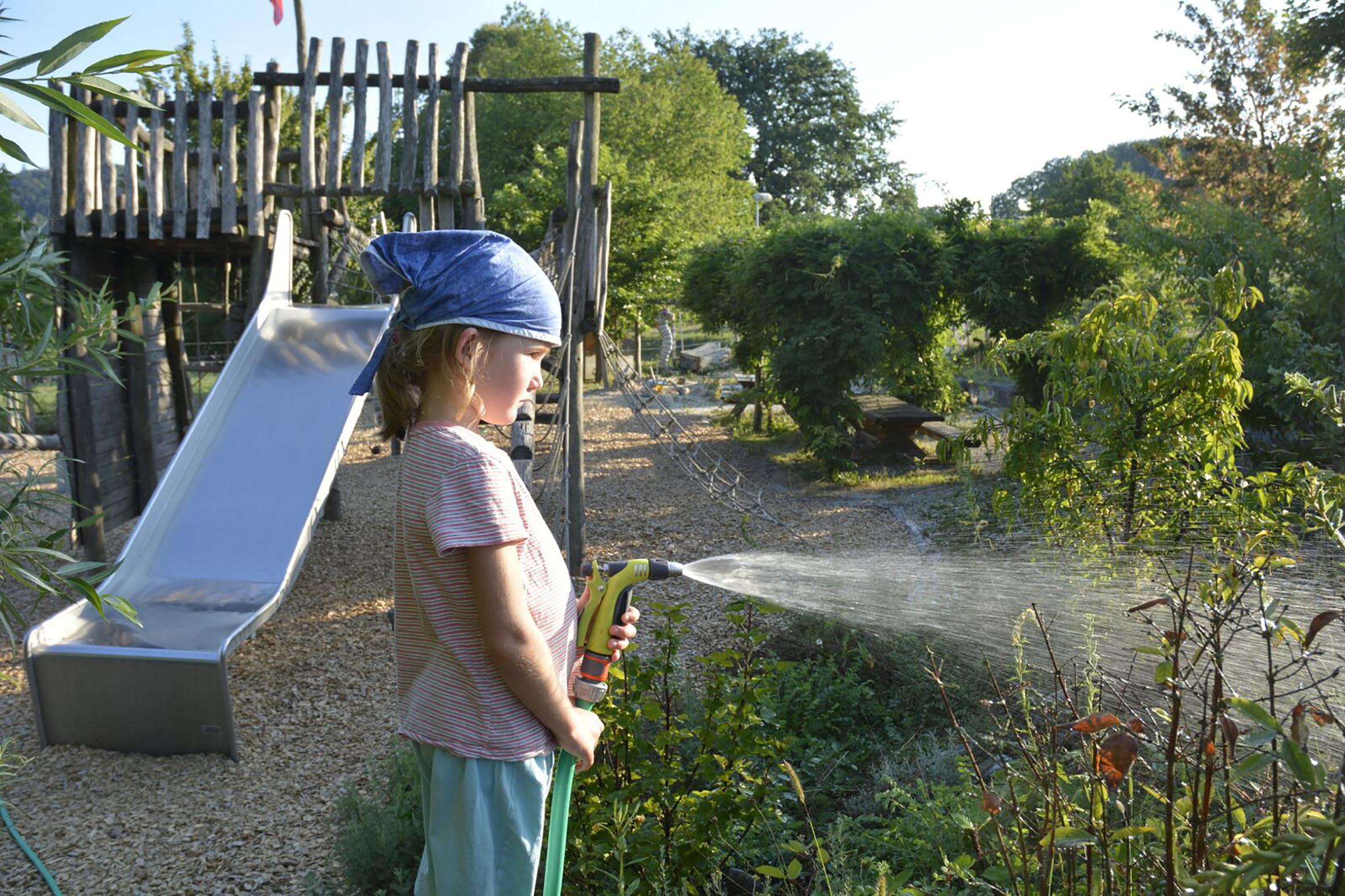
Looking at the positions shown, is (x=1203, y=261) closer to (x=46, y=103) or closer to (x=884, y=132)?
(x=46, y=103)

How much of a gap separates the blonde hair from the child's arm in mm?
304

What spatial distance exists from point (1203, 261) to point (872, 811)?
5.37 m

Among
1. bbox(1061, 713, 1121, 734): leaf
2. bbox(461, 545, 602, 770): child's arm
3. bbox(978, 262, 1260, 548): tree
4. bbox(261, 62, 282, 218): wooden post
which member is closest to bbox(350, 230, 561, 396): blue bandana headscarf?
bbox(461, 545, 602, 770): child's arm

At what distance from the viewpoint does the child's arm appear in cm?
170

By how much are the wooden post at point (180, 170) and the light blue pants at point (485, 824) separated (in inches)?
244

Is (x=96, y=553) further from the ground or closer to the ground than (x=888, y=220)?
closer to the ground

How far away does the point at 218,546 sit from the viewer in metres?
5.55

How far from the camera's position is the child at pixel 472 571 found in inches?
68.2

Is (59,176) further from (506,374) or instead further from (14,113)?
(506,374)

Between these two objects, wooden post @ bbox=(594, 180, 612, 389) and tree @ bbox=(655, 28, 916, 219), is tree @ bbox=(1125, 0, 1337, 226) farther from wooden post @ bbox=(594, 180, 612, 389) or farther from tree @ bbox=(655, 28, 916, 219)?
tree @ bbox=(655, 28, 916, 219)

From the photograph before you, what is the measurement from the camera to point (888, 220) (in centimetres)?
1067

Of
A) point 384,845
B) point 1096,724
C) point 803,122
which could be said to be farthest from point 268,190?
point 803,122

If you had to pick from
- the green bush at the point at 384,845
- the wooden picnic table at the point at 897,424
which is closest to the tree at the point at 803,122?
the wooden picnic table at the point at 897,424

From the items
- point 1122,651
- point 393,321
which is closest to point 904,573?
point 1122,651
